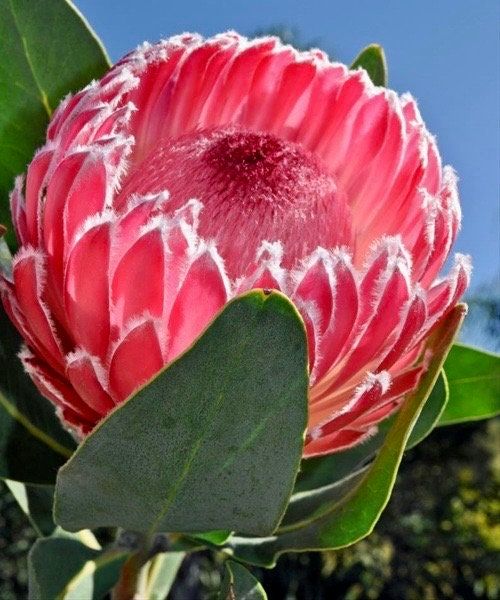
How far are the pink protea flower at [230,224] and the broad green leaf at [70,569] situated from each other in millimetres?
258

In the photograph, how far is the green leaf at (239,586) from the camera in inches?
32.1

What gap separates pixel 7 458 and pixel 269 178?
41 cm

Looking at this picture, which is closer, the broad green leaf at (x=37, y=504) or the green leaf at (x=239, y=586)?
the green leaf at (x=239, y=586)

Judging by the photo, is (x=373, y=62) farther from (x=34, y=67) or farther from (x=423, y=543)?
(x=423, y=543)

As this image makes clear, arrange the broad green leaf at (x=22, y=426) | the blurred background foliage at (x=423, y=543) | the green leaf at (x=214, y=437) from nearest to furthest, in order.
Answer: the green leaf at (x=214, y=437) → the broad green leaf at (x=22, y=426) → the blurred background foliage at (x=423, y=543)

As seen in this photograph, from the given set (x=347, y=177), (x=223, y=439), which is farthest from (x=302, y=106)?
(x=223, y=439)

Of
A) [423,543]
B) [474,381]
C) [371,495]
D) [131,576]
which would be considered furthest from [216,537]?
[423,543]

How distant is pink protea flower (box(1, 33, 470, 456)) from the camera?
2.25 feet

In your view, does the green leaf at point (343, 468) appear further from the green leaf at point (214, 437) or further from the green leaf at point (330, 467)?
the green leaf at point (214, 437)

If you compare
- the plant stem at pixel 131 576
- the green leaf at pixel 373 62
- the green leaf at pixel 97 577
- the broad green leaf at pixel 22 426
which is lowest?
the green leaf at pixel 97 577

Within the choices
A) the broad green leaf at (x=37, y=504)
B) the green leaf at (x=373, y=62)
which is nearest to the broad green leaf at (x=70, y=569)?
the broad green leaf at (x=37, y=504)

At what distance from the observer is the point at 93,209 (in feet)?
2.39

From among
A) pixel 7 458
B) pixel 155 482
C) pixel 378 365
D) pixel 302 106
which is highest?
pixel 302 106

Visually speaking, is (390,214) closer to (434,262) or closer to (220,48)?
(434,262)
